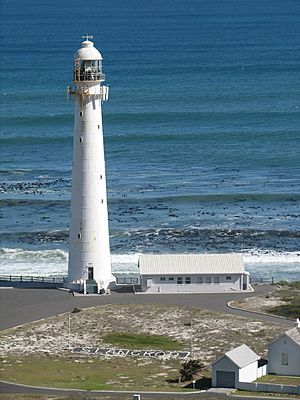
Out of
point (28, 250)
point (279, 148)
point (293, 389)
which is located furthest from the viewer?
point (279, 148)

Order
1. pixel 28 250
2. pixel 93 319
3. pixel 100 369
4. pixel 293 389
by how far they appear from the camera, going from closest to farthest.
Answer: pixel 293 389 < pixel 100 369 < pixel 93 319 < pixel 28 250

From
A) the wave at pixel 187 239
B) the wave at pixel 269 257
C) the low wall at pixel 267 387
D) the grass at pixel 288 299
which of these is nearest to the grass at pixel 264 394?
the low wall at pixel 267 387

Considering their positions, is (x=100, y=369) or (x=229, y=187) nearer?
(x=100, y=369)

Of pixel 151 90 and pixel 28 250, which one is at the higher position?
pixel 151 90

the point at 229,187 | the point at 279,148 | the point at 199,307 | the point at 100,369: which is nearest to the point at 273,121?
the point at 279,148

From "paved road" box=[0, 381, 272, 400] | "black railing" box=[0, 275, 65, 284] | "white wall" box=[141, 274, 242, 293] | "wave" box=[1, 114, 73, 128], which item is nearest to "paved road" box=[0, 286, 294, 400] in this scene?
"white wall" box=[141, 274, 242, 293]

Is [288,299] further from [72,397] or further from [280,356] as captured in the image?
[72,397]

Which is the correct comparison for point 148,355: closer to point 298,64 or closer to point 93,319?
point 93,319
